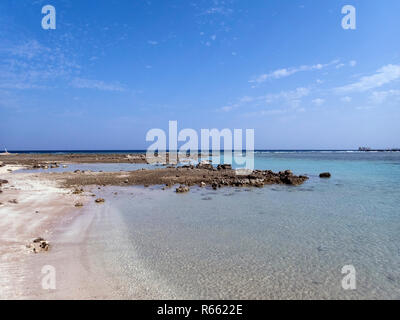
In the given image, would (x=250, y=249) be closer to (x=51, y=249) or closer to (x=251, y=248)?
(x=251, y=248)

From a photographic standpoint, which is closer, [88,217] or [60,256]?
[60,256]

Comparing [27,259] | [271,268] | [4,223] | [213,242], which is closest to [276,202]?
[213,242]

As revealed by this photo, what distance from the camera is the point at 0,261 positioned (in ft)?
23.6

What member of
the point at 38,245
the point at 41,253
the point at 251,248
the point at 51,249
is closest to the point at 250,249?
the point at 251,248

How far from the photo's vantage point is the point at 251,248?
8500mm

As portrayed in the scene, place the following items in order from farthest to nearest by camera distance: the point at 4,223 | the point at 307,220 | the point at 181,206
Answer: the point at 181,206
the point at 307,220
the point at 4,223

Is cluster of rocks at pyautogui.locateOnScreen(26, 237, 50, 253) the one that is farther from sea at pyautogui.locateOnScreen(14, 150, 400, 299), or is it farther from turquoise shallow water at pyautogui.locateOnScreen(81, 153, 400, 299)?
turquoise shallow water at pyautogui.locateOnScreen(81, 153, 400, 299)

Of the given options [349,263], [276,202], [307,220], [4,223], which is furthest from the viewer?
[276,202]

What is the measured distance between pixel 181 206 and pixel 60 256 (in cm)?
808

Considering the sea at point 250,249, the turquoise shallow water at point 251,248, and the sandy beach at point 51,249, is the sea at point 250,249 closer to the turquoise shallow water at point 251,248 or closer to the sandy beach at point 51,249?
the turquoise shallow water at point 251,248

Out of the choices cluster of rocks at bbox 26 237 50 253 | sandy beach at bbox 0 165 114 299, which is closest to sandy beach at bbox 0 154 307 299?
sandy beach at bbox 0 165 114 299

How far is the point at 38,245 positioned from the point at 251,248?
745 centimetres

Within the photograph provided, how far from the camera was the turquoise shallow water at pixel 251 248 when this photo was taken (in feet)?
20.0
